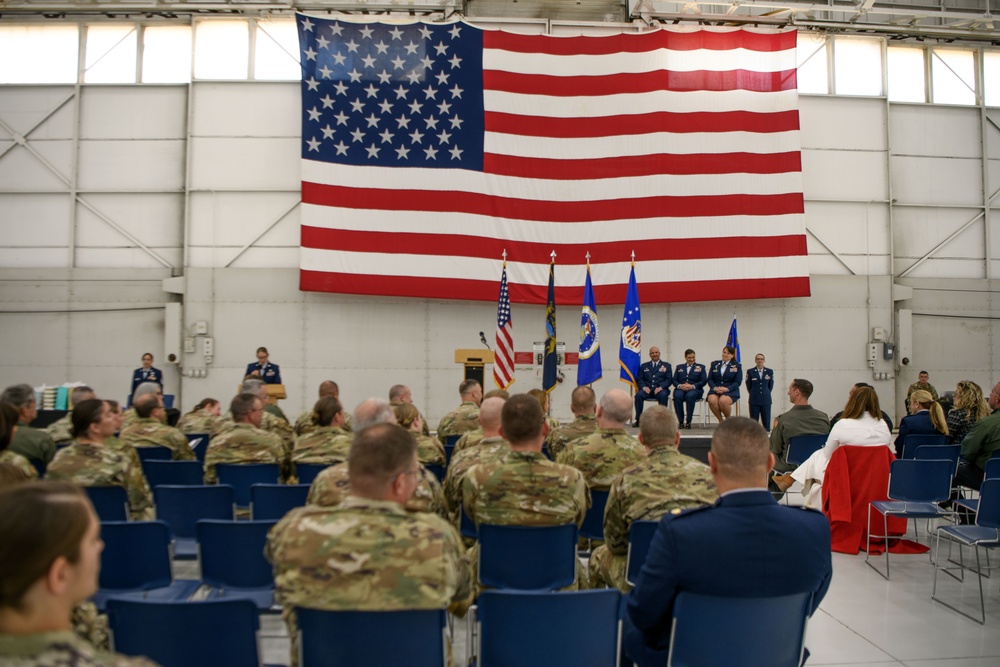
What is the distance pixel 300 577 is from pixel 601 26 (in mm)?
13262

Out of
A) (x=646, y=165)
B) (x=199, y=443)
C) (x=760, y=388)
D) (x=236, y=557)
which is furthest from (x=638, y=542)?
(x=646, y=165)

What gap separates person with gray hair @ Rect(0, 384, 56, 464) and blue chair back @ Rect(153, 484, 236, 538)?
1.48m

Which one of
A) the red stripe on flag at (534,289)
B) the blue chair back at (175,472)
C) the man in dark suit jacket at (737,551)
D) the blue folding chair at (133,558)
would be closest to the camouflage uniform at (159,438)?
the blue chair back at (175,472)

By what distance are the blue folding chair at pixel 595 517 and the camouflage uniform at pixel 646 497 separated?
76cm

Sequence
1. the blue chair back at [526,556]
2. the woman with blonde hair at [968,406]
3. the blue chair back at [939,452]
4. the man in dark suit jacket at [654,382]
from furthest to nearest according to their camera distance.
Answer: the man in dark suit jacket at [654,382]
the woman with blonde hair at [968,406]
the blue chair back at [939,452]
the blue chair back at [526,556]

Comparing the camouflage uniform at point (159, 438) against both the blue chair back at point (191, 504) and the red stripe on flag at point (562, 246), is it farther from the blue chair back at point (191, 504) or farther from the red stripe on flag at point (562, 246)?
the red stripe on flag at point (562, 246)

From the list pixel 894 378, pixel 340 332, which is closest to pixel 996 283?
pixel 894 378

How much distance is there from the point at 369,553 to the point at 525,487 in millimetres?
1338

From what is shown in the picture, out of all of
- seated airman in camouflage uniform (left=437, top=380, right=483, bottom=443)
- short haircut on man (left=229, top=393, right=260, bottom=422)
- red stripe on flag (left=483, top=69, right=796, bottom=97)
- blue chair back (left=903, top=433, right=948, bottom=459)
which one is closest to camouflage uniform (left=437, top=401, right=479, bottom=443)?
seated airman in camouflage uniform (left=437, top=380, right=483, bottom=443)

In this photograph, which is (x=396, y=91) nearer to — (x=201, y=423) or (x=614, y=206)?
(x=614, y=206)

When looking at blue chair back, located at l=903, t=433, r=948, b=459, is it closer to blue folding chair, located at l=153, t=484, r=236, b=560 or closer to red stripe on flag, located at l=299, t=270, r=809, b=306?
blue folding chair, located at l=153, t=484, r=236, b=560

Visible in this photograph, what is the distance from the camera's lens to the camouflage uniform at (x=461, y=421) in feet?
21.0

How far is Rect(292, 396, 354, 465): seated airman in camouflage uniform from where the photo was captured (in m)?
4.82

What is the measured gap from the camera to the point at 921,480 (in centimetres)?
527
